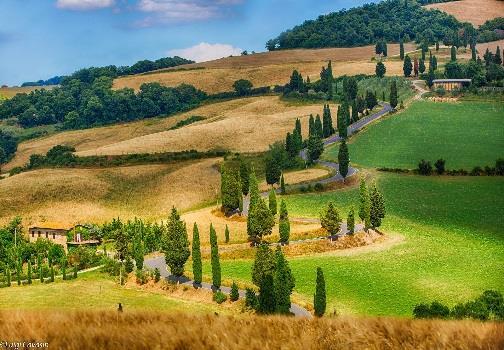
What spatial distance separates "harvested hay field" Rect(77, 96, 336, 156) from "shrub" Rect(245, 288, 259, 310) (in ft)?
290

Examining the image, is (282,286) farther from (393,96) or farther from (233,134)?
(233,134)

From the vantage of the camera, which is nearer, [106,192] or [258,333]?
[258,333]

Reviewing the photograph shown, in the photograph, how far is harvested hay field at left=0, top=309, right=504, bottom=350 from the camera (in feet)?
27.7

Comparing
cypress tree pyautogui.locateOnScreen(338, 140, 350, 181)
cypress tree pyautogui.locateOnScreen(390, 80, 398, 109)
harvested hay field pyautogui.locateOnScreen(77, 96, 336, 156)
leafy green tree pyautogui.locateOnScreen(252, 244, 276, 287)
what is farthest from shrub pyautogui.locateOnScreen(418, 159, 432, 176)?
leafy green tree pyautogui.locateOnScreen(252, 244, 276, 287)

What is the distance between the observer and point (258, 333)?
8992 mm

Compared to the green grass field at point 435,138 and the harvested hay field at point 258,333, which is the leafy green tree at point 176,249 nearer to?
the green grass field at point 435,138

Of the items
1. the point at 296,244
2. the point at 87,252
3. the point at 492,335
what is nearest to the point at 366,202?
the point at 296,244

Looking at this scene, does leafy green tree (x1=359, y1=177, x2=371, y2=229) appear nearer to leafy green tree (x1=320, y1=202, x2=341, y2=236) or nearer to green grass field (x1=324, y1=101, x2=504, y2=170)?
leafy green tree (x1=320, y1=202, x2=341, y2=236)

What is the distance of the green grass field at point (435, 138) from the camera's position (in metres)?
121

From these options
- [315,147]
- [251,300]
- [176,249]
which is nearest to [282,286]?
[251,300]

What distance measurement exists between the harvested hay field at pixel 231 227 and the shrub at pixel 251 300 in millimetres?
20829

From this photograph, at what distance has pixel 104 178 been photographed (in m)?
130

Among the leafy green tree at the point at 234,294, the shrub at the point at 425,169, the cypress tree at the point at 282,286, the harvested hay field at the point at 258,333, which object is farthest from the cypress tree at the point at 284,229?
the harvested hay field at the point at 258,333

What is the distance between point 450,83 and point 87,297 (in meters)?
135
